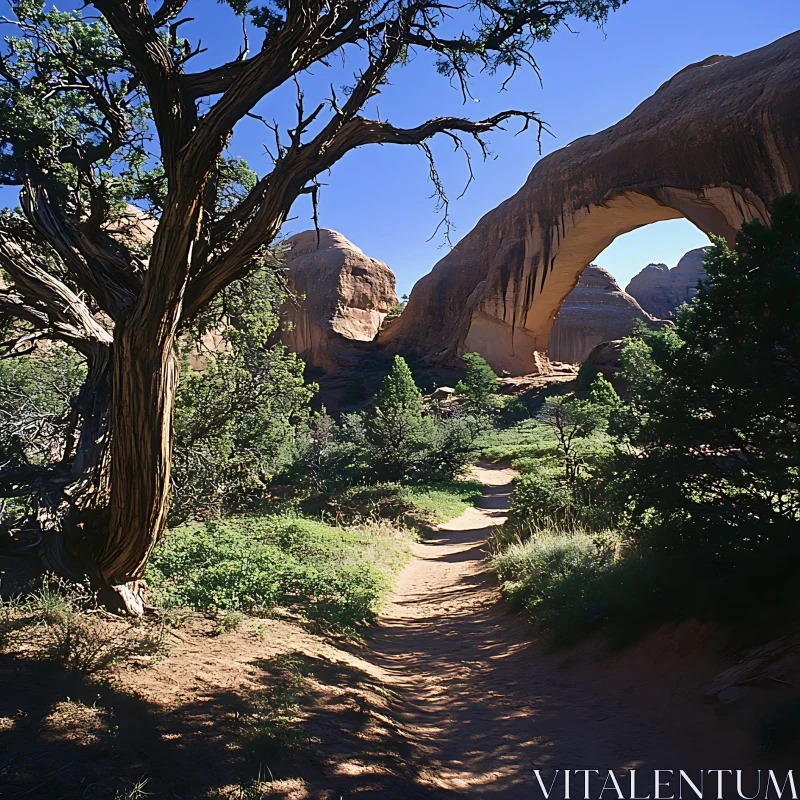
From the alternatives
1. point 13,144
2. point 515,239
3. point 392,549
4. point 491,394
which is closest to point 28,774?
point 13,144

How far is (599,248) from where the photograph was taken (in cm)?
3138

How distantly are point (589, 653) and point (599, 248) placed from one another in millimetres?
30815

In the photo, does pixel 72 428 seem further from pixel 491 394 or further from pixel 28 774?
pixel 491 394

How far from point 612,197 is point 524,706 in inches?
1068

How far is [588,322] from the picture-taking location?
55844 millimetres

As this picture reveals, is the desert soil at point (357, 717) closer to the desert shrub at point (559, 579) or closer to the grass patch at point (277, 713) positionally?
the grass patch at point (277, 713)

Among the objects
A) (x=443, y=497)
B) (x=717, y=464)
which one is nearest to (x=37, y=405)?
(x=717, y=464)

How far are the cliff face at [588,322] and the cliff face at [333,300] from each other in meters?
20.0

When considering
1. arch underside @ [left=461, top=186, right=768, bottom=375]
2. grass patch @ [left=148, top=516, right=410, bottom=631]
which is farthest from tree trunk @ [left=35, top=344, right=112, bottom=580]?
arch underside @ [left=461, top=186, right=768, bottom=375]

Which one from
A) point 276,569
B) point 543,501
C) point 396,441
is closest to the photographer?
point 276,569

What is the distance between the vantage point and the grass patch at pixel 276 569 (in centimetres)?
529

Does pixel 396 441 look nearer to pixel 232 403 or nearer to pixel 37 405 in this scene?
pixel 232 403

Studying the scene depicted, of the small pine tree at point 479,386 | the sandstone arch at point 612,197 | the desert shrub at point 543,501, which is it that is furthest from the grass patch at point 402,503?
the small pine tree at point 479,386

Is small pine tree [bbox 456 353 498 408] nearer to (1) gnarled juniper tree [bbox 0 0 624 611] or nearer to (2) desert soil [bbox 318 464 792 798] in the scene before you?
(2) desert soil [bbox 318 464 792 798]
